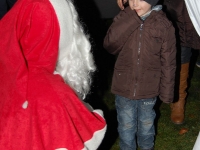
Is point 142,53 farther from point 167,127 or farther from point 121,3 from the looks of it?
point 167,127

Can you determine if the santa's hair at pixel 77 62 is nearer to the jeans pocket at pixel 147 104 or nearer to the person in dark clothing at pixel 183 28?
the jeans pocket at pixel 147 104

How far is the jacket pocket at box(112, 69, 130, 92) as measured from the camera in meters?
2.38

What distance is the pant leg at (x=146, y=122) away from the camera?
252 cm

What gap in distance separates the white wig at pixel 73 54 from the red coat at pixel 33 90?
67 mm

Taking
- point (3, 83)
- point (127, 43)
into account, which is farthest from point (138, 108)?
point (3, 83)

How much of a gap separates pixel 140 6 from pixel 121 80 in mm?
545

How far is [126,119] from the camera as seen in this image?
8.40 feet

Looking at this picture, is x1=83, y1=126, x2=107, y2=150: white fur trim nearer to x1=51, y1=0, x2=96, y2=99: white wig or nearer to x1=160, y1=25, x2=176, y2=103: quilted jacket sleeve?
x1=51, y1=0, x2=96, y2=99: white wig

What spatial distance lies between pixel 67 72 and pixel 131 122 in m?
0.84

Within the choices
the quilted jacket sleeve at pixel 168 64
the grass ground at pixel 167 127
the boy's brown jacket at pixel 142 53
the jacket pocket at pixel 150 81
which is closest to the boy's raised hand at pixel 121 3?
the boy's brown jacket at pixel 142 53

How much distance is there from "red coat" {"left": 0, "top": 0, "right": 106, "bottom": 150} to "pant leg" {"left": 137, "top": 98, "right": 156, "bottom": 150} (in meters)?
0.89

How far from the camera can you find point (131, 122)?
258 centimetres

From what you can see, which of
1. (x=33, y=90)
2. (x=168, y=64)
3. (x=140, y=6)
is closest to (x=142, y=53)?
(x=168, y=64)

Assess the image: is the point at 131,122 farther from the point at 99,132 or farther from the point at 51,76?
the point at 51,76
